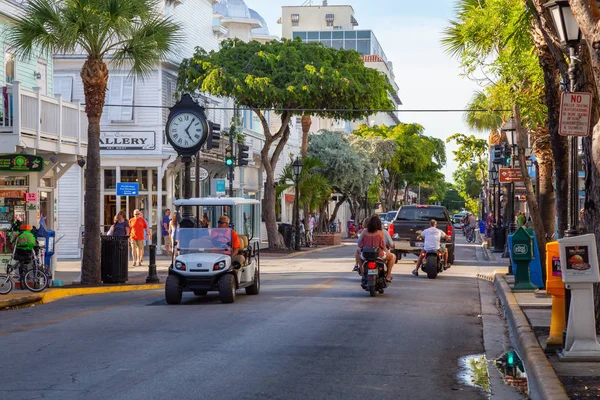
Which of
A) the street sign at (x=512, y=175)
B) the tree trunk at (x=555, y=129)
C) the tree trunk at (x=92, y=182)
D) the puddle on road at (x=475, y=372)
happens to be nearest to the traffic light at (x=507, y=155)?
the street sign at (x=512, y=175)

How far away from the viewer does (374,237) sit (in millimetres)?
20531

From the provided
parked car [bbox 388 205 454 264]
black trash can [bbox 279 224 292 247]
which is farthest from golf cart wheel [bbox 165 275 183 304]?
black trash can [bbox 279 224 292 247]

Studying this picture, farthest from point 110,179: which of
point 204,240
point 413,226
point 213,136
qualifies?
point 204,240

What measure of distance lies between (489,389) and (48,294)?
1288 cm

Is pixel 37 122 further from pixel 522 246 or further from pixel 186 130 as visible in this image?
pixel 522 246

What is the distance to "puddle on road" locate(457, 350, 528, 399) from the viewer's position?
10.1 m

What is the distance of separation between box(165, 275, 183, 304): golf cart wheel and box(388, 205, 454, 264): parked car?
14539 mm

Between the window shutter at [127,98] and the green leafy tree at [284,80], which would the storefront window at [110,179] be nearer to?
the window shutter at [127,98]

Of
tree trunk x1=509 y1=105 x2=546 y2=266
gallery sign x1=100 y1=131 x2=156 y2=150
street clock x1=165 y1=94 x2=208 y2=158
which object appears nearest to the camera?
tree trunk x1=509 y1=105 x2=546 y2=266

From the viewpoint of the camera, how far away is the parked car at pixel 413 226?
3209 centimetres

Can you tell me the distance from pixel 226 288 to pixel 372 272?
330 centimetres

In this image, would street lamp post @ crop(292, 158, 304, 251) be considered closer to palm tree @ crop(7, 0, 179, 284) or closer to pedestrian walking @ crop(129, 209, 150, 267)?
pedestrian walking @ crop(129, 209, 150, 267)

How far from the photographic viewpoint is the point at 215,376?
990 centimetres

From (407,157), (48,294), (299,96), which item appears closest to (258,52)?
(299,96)
